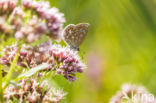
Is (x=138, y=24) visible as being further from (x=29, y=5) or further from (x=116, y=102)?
(x=29, y=5)

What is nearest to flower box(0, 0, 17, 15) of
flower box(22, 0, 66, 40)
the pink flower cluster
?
flower box(22, 0, 66, 40)

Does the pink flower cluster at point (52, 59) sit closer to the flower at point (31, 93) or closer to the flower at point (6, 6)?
the flower at point (31, 93)

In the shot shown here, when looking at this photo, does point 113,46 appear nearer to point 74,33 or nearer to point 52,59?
point 74,33

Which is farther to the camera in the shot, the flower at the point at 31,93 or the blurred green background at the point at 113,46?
the blurred green background at the point at 113,46

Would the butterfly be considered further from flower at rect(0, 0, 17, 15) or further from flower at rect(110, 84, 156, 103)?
flower at rect(0, 0, 17, 15)

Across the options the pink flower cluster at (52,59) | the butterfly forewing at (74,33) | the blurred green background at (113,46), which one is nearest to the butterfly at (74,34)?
the butterfly forewing at (74,33)

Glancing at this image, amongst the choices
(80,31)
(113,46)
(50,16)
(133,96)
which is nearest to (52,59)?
(50,16)
